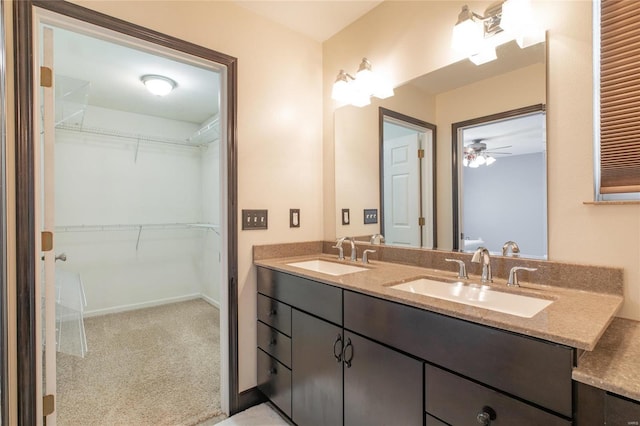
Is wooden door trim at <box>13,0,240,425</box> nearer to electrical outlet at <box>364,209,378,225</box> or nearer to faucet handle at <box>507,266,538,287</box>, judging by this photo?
electrical outlet at <box>364,209,378,225</box>

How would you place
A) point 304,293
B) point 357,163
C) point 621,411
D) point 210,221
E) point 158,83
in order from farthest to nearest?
1. point 210,221
2. point 158,83
3. point 357,163
4. point 304,293
5. point 621,411

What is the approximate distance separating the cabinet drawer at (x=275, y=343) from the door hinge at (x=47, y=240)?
1.14 m

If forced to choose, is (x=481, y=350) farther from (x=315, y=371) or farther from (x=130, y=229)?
(x=130, y=229)

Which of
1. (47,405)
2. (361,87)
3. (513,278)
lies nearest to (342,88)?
(361,87)

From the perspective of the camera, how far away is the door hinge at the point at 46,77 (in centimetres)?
142

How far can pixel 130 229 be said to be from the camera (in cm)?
374

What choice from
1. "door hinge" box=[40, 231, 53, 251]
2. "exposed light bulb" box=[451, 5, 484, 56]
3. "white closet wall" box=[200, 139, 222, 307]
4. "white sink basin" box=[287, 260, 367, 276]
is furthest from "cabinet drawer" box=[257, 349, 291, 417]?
"white closet wall" box=[200, 139, 222, 307]

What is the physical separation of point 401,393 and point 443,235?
33.1 inches

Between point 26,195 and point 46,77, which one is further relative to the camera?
point 46,77

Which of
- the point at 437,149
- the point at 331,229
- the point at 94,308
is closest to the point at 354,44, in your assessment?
the point at 437,149

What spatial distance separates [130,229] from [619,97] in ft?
14.1

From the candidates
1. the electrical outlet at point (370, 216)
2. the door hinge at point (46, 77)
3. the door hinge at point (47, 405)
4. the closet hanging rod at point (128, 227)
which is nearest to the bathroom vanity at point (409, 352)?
the electrical outlet at point (370, 216)

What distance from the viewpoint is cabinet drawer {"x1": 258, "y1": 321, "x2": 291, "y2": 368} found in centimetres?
170

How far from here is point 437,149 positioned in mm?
1699
